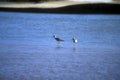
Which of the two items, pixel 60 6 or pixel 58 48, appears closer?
Result: pixel 60 6

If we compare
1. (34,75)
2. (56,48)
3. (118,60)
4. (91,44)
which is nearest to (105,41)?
(91,44)

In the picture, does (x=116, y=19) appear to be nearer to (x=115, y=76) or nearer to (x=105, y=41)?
(x=105, y=41)

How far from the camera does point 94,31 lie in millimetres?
2227

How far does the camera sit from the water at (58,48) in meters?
1.39

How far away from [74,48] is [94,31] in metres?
0.31

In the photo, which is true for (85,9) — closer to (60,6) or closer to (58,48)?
(60,6)

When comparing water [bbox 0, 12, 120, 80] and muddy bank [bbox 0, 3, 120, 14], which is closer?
water [bbox 0, 12, 120, 80]

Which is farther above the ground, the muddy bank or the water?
the muddy bank

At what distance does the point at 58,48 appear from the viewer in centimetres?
200

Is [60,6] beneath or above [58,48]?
above

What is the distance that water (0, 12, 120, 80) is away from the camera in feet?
4.58

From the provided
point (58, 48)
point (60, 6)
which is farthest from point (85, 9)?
point (58, 48)

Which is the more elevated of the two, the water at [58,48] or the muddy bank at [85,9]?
the muddy bank at [85,9]

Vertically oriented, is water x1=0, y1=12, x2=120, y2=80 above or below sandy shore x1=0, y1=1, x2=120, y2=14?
below
